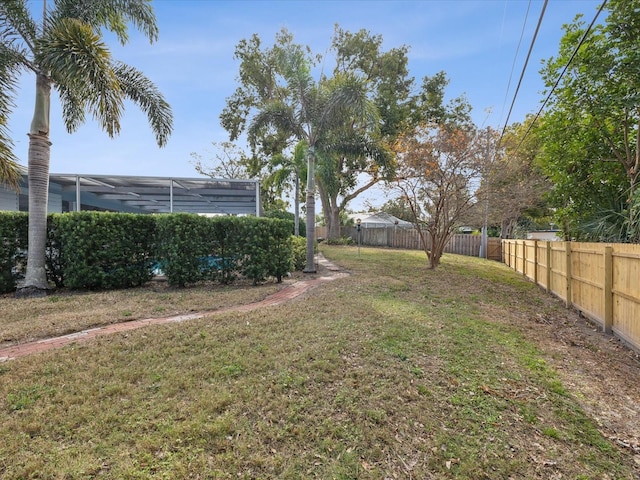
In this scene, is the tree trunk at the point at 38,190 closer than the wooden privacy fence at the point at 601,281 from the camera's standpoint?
No

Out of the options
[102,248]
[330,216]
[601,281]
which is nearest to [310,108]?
[102,248]

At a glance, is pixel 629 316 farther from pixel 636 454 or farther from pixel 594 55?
pixel 594 55

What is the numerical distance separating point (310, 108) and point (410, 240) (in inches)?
621

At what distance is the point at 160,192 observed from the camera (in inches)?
523

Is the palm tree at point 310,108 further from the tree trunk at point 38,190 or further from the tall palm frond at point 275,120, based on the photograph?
the tree trunk at point 38,190

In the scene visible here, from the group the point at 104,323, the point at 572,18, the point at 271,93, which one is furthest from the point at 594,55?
the point at 271,93

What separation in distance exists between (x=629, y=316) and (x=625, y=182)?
16.2 feet

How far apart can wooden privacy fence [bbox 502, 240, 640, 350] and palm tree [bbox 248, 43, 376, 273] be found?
666cm

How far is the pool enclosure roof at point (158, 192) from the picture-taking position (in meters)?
10.8

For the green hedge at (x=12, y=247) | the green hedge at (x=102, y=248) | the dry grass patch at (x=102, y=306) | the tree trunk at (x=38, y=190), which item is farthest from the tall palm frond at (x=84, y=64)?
Result: the dry grass patch at (x=102, y=306)

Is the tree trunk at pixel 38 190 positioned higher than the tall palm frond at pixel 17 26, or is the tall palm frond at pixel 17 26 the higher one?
the tall palm frond at pixel 17 26

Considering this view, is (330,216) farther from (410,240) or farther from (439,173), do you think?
(439,173)

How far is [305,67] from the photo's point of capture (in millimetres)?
9875

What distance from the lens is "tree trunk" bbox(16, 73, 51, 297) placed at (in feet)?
20.4
